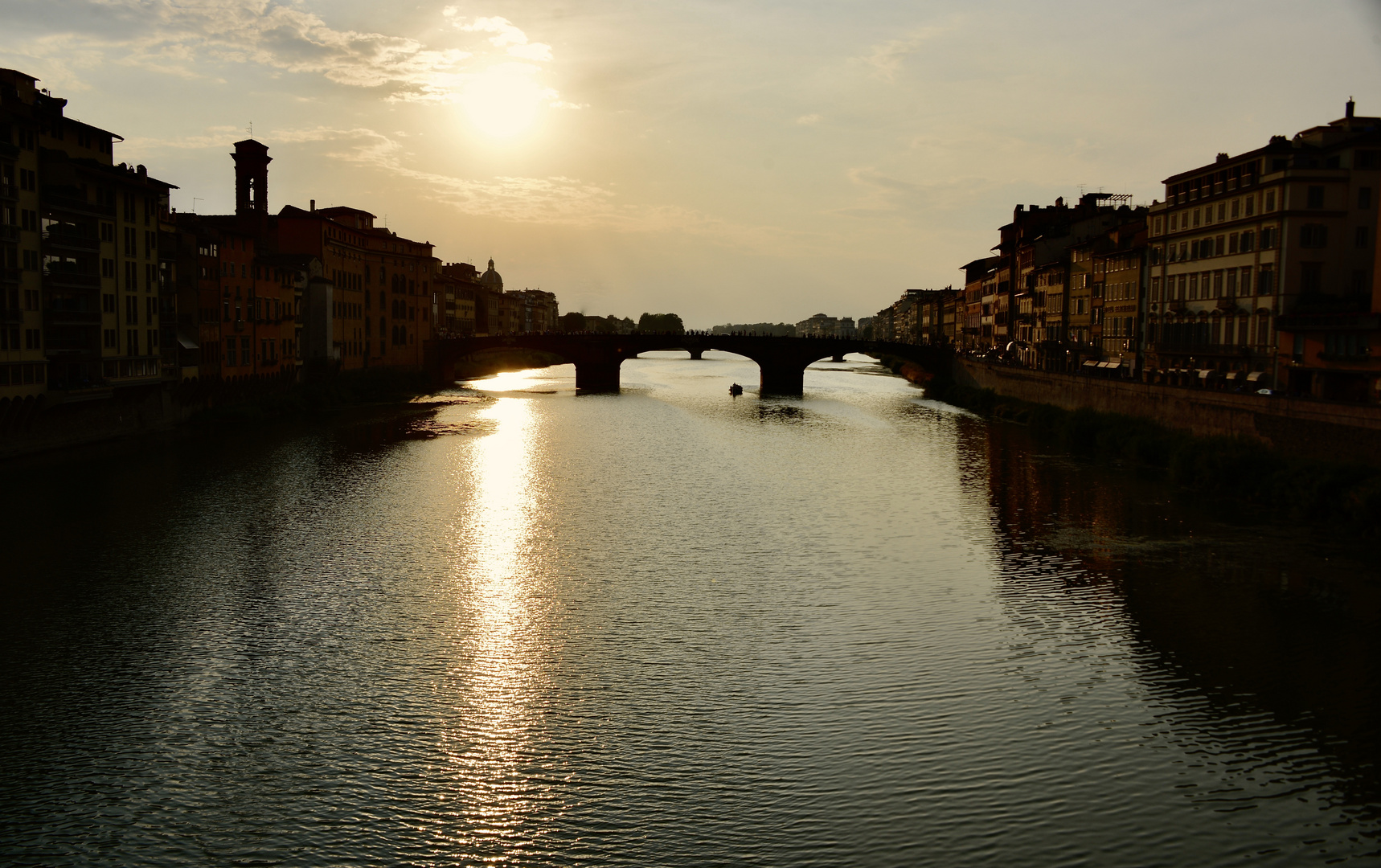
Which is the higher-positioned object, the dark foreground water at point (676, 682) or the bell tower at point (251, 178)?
the bell tower at point (251, 178)

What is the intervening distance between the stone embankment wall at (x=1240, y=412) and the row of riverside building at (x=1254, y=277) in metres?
3.36

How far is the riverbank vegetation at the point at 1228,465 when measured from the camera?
27.9 m

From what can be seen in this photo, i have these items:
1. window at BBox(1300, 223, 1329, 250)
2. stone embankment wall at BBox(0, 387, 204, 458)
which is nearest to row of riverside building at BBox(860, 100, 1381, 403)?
window at BBox(1300, 223, 1329, 250)

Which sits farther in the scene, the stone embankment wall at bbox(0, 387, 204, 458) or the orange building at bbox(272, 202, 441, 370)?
the orange building at bbox(272, 202, 441, 370)

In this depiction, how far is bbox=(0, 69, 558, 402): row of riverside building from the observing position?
127 feet

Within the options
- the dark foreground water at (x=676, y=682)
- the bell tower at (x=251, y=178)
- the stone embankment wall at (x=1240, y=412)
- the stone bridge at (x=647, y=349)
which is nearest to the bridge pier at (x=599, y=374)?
the stone bridge at (x=647, y=349)

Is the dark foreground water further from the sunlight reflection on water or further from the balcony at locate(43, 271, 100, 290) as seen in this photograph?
the balcony at locate(43, 271, 100, 290)

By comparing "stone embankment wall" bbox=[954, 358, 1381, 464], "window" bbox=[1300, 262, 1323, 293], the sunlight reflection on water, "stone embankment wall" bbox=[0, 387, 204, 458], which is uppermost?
"window" bbox=[1300, 262, 1323, 293]

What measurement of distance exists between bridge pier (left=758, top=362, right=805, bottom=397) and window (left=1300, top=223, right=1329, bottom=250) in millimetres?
48388

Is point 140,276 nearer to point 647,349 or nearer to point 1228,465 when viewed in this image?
point 1228,465

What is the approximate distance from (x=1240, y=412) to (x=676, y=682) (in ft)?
81.6

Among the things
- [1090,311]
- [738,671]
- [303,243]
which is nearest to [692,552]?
[738,671]

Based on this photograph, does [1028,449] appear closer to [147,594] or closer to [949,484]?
[949,484]

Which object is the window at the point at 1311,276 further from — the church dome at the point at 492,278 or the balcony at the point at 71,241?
the church dome at the point at 492,278
